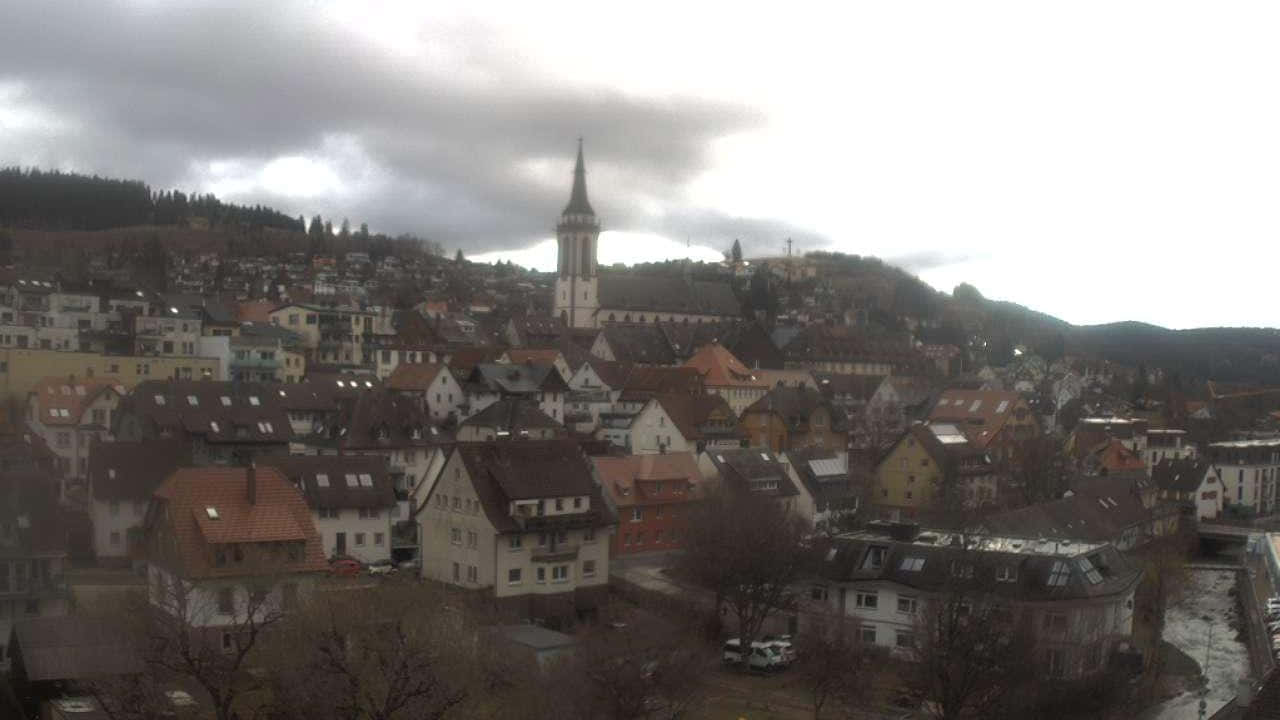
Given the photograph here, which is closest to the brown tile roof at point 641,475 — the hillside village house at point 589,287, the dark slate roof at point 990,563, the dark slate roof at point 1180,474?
the dark slate roof at point 990,563

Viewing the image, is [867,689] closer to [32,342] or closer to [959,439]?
[959,439]

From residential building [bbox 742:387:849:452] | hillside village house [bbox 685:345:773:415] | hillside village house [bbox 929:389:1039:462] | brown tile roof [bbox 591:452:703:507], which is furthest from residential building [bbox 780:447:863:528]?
hillside village house [bbox 685:345:773:415]

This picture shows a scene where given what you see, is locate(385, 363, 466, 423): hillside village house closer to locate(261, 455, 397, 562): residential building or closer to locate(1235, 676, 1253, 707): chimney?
locate(261, 455, 397, 562): residential building

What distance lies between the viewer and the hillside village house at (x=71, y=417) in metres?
47.0

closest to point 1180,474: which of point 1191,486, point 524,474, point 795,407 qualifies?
point 1191,486

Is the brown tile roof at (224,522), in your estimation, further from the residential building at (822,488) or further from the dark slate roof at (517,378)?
the dark slate roof at (517,378)

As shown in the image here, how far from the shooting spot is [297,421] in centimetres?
5159

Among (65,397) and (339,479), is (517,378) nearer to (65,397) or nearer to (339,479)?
(65,397)

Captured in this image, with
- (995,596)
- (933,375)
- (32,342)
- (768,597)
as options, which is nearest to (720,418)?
(768,597)

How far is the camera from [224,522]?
2888 cm

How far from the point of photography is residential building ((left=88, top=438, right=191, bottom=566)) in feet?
119

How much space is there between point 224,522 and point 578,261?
272 feet

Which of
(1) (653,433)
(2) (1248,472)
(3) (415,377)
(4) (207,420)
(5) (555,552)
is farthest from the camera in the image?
(2) (1248,472)

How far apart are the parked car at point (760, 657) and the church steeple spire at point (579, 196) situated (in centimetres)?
8145
